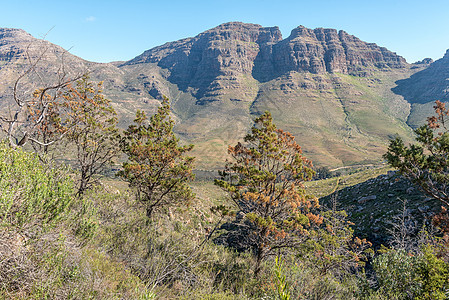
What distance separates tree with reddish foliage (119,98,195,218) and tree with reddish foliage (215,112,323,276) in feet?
14.6

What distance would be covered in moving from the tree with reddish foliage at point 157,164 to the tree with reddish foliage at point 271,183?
176 inches

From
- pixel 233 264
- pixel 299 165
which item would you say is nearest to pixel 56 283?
pixel 233 264

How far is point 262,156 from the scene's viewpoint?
30.8ft

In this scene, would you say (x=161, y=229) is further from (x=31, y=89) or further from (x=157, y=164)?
(x=31, y=89)

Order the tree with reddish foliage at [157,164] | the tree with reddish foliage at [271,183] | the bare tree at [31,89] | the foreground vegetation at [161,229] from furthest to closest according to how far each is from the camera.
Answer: the tree with reddish foliage at [157,164]
the tree with reddish foliage at [271,183]
the bare tree at [31,89]
the foreground vegetation at [161,229]

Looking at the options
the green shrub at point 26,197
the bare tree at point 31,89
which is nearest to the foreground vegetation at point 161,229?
the green shrub at point 26,197

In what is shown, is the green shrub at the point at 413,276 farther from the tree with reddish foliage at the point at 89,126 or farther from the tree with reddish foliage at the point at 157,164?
the tree with reddish foliage at the point at 89,126

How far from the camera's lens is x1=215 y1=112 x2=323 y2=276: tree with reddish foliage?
9.00 m

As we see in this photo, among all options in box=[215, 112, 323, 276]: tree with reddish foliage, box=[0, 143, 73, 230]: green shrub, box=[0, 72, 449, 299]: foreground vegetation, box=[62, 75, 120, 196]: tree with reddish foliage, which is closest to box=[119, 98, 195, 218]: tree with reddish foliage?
box=[0, 72, 449, 299]: foreground vegetation

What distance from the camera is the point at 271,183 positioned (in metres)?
9.46

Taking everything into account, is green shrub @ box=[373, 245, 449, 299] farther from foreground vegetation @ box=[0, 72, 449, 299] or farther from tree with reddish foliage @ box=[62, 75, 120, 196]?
tree with reddish foliage @ box=[62, 75, 120, 196]

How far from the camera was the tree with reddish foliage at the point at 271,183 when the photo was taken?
29.5 feet

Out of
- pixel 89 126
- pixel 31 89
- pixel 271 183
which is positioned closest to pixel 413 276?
pixel 271 183

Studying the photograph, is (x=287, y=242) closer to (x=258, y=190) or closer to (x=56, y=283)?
(x=258, y=190)
